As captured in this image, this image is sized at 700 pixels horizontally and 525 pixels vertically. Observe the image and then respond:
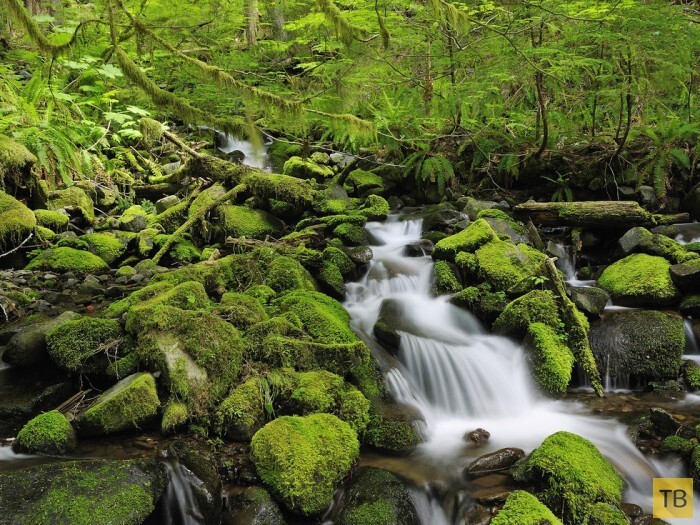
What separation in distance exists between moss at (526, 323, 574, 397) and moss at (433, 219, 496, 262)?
1.95 metres

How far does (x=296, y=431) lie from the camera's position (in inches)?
148

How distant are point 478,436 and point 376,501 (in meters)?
1.54

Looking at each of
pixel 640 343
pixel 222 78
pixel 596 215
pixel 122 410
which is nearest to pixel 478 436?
pixel 640 343

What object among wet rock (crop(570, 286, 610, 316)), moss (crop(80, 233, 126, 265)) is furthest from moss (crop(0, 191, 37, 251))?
wet rock (crop(570, 286, 610, 316))

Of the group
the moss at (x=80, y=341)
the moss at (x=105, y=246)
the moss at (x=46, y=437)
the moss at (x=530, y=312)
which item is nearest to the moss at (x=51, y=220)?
the moss at (x=105, y=246)

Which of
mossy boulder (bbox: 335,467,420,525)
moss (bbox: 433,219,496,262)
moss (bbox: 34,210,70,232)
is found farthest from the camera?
moss (bbox: 34,210,70,232)

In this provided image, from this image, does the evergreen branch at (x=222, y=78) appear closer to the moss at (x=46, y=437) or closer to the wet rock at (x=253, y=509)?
the moss at (x=46, y=437)

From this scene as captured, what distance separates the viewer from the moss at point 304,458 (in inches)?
133

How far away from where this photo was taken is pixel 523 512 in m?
3.17

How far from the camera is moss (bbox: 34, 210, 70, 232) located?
308 inches

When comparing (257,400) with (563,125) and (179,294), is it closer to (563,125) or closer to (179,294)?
(179,294)

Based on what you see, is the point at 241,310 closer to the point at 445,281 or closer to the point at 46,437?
the point at 46,437

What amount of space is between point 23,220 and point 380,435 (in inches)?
257

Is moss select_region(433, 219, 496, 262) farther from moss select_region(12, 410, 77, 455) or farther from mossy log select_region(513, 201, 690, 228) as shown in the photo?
moss select_region(12, 410, 77, 455)
